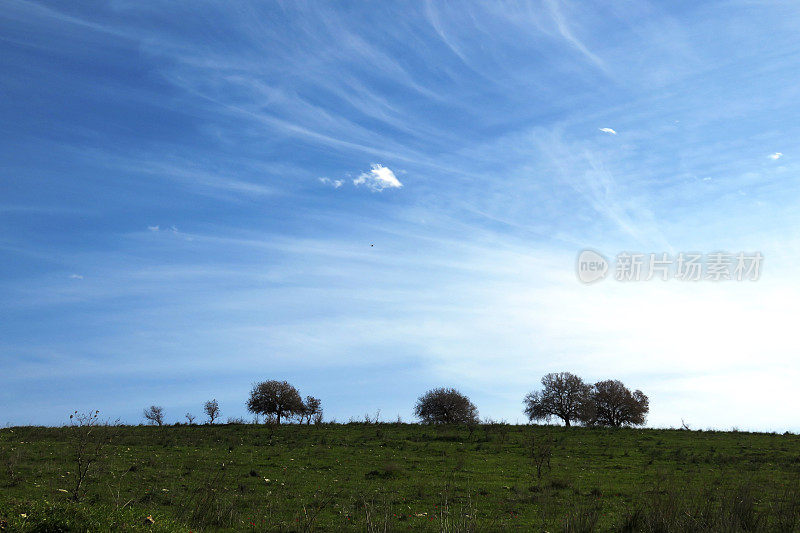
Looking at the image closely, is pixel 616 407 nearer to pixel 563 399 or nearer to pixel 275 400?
pixel 563 399

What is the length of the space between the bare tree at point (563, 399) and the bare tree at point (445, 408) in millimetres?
8113

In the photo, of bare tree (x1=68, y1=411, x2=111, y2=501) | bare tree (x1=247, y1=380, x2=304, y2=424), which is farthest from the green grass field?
bare tree (x1=247, y1=380, x2=304, y2=424)

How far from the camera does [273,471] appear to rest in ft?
86.2

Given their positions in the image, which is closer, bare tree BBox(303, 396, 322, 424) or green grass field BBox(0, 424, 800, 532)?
green grass field BBox(0, 424, 800, 532)

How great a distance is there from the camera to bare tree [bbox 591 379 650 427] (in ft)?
218

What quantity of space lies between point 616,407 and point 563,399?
6.72 meters

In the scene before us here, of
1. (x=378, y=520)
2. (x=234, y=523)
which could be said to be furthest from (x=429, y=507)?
(x=234, y=523)

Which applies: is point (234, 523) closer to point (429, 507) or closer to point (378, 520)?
point (378, 520)

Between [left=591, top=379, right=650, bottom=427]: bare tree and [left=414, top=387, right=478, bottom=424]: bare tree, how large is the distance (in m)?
15.2

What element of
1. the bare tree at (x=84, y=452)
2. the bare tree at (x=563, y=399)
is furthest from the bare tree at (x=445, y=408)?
the bare tree at (x=84, y=452)

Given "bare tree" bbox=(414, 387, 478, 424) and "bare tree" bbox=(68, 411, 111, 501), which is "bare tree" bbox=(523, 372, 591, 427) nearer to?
"bare tree" bbox=(414, 387, 478, 424)

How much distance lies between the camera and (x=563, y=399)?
6638cm

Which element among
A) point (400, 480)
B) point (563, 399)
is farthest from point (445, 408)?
point (400, 480)

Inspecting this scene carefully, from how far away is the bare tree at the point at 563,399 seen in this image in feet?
217
